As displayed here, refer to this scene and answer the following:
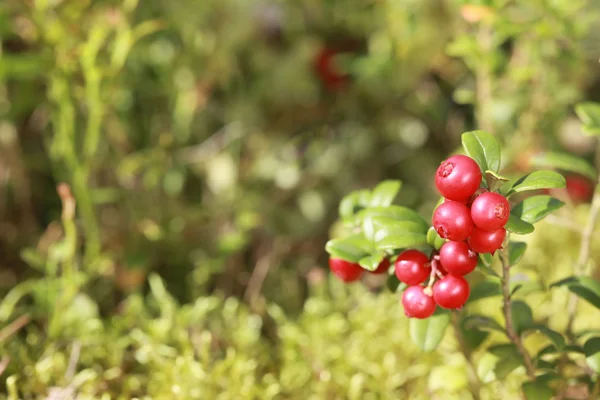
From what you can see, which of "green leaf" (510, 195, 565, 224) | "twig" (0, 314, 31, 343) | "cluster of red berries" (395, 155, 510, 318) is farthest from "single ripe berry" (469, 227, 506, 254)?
"twig" (0, 314, 31, 343)

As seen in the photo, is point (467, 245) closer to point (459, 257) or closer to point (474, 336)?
point (459, 257)

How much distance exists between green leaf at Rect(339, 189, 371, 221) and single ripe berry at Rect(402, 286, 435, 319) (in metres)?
0.22

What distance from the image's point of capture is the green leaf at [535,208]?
0.85m

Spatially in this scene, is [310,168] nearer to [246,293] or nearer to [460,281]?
[246,293]

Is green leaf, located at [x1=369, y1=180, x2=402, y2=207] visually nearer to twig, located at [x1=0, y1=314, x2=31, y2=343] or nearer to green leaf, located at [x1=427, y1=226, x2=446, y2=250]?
green leaf, located at [x1=427, y1=226, x2=446, y2=250]

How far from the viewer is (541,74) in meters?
1.70

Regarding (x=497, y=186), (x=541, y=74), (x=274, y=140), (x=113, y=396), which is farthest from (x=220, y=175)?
(x=497, y=186)

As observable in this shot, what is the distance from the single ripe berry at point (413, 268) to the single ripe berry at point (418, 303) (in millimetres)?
14

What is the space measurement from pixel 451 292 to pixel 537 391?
11.6 inches

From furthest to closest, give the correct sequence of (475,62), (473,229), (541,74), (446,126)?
(446,126)
(541,74)
(475,62)
(473,229)

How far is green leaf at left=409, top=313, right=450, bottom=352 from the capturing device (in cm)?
97

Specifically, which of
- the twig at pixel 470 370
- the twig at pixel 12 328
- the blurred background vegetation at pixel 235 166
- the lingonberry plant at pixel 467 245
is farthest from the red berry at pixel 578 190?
the twig at pixel 12 328

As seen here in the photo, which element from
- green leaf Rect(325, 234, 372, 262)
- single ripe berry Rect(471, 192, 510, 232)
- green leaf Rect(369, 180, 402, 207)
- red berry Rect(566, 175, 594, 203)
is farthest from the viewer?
red berry Rect(566, 175, 594, 203)

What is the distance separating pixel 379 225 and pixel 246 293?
88cm
